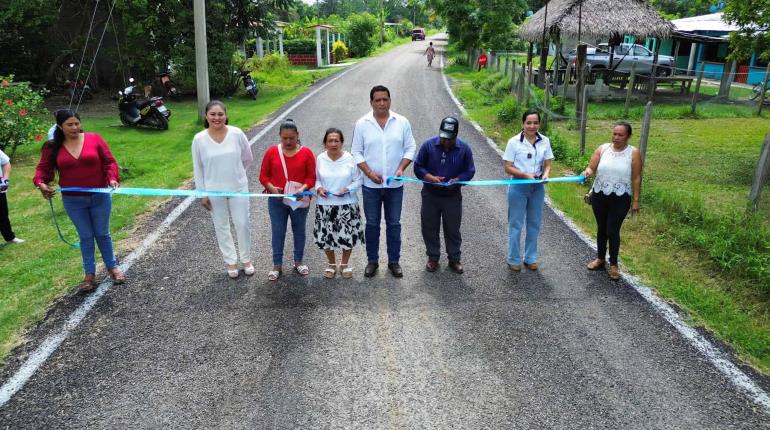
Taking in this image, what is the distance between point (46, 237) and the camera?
6.77 metres

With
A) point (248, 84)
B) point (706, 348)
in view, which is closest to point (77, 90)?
point (248, 84)

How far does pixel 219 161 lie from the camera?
17.2ft

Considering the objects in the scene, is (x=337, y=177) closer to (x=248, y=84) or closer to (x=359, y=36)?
(x=248, y=84)

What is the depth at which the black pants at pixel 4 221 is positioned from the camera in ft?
21.0

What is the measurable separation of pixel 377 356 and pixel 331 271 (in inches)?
59.0

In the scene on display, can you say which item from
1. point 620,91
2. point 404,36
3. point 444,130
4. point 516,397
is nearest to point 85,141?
point 444,130

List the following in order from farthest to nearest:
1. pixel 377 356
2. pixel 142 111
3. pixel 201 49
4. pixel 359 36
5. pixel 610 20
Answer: pixel 359 36, pixel 610 20, pixel 142 111, pixel 201 49, pixel 377 356

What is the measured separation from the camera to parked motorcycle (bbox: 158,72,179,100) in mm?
17547

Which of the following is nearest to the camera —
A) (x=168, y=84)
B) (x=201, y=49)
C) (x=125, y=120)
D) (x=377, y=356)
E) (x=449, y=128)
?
(x=377, y=356)

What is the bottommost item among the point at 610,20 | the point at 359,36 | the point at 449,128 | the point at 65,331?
the point at 65,331

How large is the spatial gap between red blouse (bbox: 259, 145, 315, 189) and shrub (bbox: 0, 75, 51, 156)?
7375mm

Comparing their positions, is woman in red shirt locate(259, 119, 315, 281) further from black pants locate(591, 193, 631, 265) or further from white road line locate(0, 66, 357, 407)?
black pants locate(591, 193, 631, 265)

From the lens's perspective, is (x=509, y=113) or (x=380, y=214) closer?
(x=380, y=214)

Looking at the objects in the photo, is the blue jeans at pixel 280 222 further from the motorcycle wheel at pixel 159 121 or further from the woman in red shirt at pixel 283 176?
the motorcycle wheel at pixel 159 121
